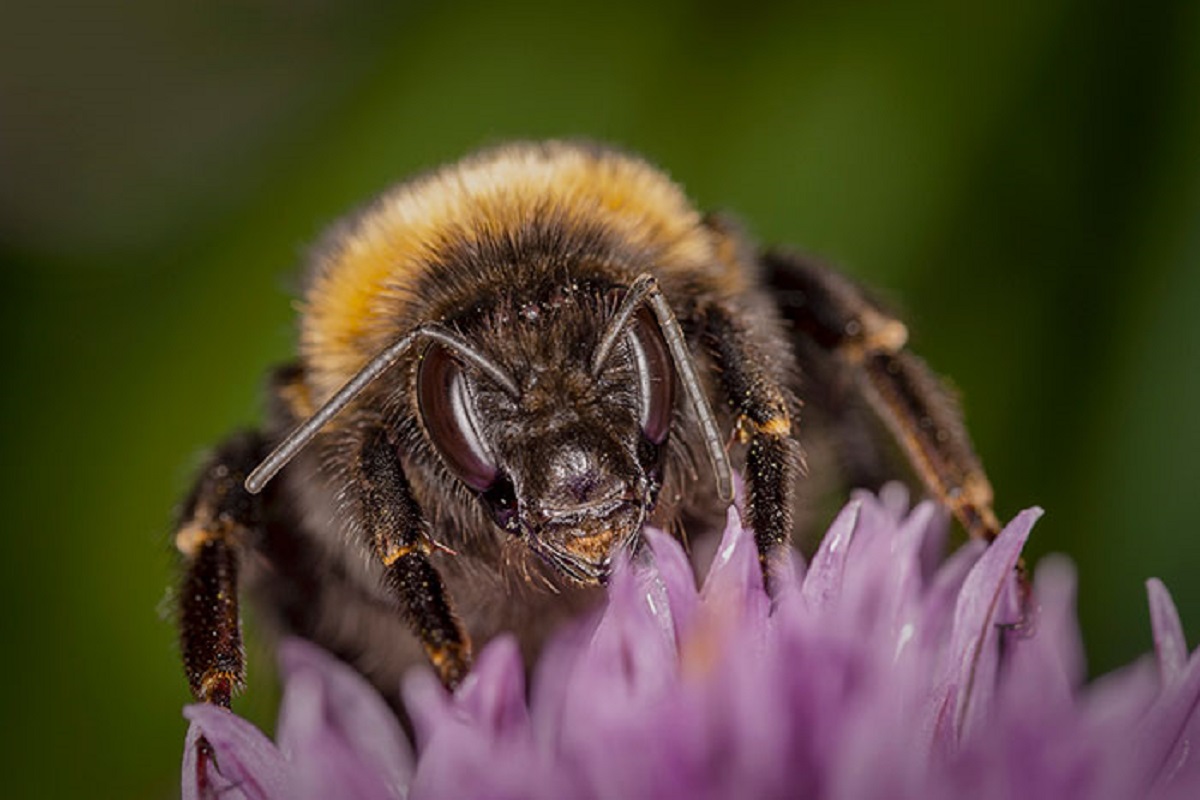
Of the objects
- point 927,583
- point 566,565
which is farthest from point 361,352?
point 927,583

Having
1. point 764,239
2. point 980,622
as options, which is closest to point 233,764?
point 980,622

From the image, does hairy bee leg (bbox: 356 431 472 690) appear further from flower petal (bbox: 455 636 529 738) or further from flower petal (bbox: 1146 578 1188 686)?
flower petal (bbox: 1146 578 1188 686)

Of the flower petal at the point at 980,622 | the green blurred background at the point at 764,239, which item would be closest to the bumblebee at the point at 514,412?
the flower petal at the point at 980,622

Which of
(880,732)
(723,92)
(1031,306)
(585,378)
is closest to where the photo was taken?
(880,732)

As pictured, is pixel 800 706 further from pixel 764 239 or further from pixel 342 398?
pixel 764 239

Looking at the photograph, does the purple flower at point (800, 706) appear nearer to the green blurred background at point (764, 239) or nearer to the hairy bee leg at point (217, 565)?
the hairy bee leg at point (217, 565)

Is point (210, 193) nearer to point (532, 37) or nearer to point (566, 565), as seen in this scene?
point (532, 37)

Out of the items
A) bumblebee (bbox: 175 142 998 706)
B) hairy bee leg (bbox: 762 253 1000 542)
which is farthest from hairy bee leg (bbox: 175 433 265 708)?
hairy bee leg (bbox: 762 253 1000 542)
